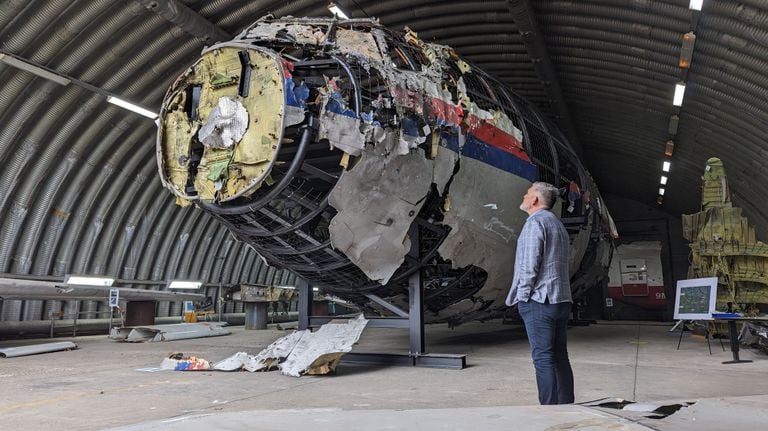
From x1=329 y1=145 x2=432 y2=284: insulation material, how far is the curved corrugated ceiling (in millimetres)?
5844

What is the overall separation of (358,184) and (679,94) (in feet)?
32.0

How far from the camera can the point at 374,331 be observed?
12.9 meters

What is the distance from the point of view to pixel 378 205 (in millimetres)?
4957

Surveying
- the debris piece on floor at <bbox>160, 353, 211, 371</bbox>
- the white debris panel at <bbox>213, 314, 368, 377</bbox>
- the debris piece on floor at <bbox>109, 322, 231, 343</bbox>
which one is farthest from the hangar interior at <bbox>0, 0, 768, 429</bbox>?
the debris piece on floor at <bbox>160, 353, 211, 371</bbox>

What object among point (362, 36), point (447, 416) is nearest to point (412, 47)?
point (362, 36)

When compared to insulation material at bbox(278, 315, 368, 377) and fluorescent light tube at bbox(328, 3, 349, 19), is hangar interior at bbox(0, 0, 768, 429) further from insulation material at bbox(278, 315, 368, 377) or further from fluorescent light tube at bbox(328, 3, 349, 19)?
insulation material at bbox(278, 315, 368, 377)

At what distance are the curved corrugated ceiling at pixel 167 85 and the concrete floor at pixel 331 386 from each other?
4.53 m

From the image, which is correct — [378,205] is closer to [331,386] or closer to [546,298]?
[331,386]

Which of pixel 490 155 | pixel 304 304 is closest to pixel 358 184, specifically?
pixel 490 155

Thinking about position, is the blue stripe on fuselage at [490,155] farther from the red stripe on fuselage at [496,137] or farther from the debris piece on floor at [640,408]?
the debris piece on floor at [640,408]

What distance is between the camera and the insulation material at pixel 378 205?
476 centimetres

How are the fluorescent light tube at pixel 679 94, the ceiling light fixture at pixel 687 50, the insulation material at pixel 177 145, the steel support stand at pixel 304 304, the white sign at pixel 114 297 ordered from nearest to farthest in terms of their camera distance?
the insulation material at pixel 177 145
the steel support stand at pixel 304 304
the ceiling light fixture at pixel 687 50
the white sign at pixel 114 297
the fluorescent light tube at pixel 679 94

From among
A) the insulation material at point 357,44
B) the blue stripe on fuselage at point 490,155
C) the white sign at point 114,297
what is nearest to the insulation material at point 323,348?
the blue stripe on fuselage at point 490,155

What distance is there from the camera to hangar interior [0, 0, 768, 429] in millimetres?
4426
